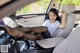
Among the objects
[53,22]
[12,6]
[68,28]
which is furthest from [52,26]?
[12,6]

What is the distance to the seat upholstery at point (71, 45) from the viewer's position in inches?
121

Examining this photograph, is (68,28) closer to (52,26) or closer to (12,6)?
(52,26)

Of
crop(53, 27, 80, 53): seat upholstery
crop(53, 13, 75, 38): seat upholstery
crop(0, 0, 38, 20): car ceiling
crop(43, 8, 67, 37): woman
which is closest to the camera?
crop(0, 0, 38, 20): car ceiling

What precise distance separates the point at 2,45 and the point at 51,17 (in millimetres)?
1396

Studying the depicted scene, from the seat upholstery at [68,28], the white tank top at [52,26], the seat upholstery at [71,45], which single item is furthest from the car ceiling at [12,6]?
the white tank top at [52,26]

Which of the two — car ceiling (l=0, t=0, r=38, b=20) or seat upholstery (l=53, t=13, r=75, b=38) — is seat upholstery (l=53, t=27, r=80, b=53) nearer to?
seat upholstery (l=53, t=13, r=75, b=38)

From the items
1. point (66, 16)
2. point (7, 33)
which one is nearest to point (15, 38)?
point (7, 33)

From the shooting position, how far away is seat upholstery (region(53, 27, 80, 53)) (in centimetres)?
308

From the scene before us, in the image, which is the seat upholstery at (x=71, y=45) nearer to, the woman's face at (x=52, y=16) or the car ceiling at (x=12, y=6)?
the woman's face at (x=52, y=16)

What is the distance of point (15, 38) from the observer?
2879mm

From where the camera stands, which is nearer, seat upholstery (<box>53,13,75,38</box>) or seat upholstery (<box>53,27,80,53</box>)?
seat upholstery (<box>53,27,80,53</box>)

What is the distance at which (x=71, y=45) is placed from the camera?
311cm

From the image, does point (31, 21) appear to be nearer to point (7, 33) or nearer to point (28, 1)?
point (7, 33)

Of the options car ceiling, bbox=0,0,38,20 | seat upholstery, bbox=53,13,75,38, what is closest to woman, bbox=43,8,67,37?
seat upholstery, bbox=53,13,75,38
